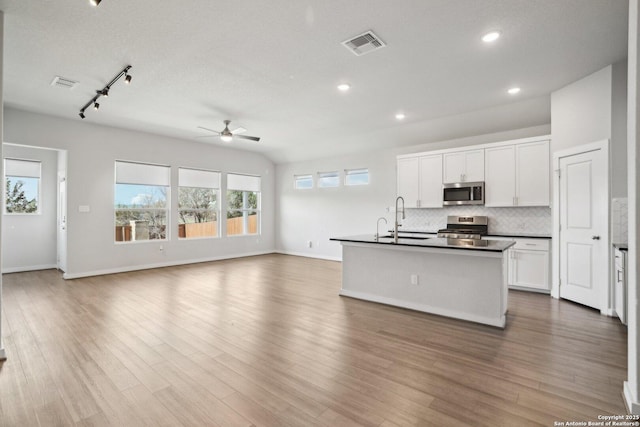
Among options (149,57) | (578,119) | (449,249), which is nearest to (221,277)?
(149,57)

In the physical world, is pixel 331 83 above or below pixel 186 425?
above

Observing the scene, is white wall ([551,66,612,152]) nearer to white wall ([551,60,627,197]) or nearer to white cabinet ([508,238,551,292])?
white wall ([551,60,627,197])

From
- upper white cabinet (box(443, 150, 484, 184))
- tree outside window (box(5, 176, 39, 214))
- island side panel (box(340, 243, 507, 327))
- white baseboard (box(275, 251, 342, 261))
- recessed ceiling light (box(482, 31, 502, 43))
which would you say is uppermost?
recessed ceiling light (box(482, 31, 502, 43))

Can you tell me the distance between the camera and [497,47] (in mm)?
3332

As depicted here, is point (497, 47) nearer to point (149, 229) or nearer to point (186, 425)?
point (186, 425)

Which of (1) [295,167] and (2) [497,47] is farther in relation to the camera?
(1) [295,167]

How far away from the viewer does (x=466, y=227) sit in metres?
6.01

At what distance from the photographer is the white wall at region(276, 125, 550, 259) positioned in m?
7.34

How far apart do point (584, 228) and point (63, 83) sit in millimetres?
7626

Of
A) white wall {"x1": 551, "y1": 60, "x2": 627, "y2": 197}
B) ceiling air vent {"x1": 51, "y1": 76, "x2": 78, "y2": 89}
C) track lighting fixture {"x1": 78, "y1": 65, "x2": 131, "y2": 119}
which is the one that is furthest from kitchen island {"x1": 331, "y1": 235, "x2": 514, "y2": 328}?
ceiling air vent {"x1": 51, "y1": 76, "x2": 78, "y2": 89}

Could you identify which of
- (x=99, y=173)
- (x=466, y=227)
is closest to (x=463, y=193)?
(x=466, y=227)

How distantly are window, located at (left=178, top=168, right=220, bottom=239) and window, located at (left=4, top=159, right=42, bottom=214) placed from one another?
3.09 meters

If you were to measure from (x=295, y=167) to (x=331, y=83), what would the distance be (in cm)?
529

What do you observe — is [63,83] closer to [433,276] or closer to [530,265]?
[433,276]
